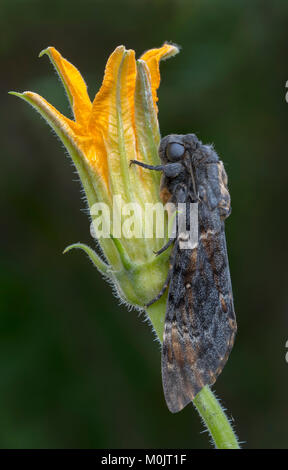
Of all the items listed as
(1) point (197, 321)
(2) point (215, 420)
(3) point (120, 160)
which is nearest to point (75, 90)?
(3) point (120, 160)

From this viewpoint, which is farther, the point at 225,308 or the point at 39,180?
the point at 39,180

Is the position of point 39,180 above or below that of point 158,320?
above

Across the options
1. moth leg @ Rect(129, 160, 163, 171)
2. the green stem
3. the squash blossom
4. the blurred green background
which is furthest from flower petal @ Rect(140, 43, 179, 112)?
the blurred green background

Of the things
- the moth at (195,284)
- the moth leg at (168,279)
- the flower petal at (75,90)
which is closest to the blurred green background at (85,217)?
the flower petal at (75,90)

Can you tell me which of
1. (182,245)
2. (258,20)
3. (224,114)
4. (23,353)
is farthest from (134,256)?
(258,20)

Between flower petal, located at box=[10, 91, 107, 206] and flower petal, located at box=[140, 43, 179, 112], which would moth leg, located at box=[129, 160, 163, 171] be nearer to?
flower petal, located at box=[10, 91, 107, 206]

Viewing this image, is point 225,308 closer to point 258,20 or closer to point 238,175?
point 238,175

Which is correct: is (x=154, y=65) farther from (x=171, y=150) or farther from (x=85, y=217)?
(x=85, y=217)
